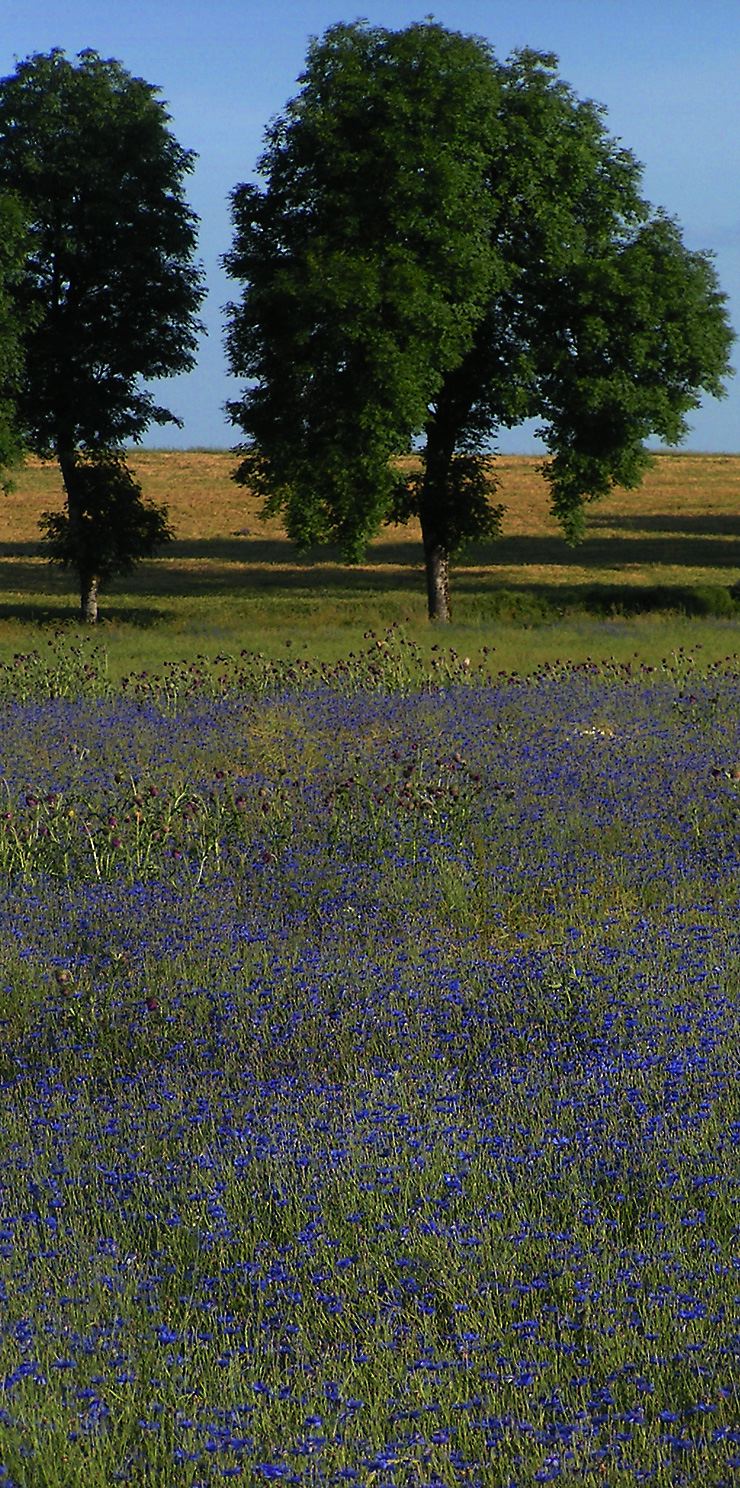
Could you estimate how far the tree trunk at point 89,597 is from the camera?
36.5 meters

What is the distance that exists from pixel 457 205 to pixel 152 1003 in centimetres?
2656

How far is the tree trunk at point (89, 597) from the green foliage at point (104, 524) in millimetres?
351

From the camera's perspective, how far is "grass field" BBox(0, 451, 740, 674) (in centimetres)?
2708

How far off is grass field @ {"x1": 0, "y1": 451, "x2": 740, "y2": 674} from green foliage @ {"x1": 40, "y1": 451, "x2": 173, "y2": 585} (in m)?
1.53

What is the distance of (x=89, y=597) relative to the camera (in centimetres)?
3684

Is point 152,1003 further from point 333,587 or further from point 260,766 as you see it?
point 333,587

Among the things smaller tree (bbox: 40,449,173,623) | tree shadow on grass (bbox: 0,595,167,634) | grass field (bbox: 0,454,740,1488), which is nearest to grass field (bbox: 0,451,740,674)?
tree shadow on grass (bbox: 0,595,167,634)

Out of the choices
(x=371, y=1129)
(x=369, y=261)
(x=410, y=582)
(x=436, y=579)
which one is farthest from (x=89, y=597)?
(x=371, y=1129)

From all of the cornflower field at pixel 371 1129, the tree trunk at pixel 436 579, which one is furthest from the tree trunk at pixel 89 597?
the cornflower field at pixel 371 1129

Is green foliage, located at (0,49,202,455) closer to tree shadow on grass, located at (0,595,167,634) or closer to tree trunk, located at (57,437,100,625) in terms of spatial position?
tree trunk, located at (57,437,100,625)

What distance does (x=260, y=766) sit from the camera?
1330cm

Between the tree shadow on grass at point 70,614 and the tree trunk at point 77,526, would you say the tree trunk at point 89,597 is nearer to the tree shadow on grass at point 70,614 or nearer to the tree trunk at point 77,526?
the tree trunk at point 77,526

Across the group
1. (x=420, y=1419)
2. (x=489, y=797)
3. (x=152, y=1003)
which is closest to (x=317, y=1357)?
(x=420, y=1419)

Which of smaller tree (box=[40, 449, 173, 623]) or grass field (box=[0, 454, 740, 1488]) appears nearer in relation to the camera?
grass field (box=[0, 454, 740, 1488])
